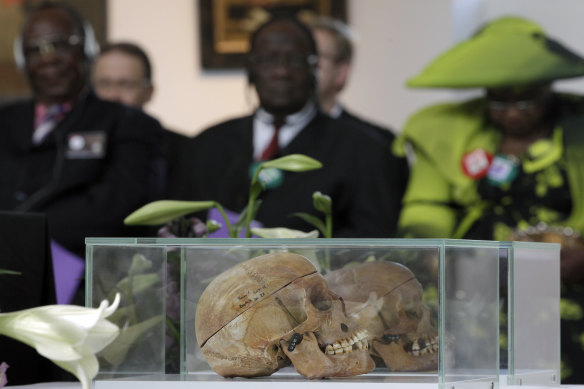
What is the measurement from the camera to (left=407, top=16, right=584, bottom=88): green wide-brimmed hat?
238 cm

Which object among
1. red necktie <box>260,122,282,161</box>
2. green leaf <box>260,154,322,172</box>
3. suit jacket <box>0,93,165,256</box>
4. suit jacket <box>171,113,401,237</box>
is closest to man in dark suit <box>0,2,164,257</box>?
suit jacket <box>0,93,165,256</box>

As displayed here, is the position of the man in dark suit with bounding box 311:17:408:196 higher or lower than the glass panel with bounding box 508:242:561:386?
higher

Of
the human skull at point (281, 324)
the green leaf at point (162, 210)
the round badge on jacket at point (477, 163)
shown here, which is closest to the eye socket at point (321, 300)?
the human skull at point (281, 324)

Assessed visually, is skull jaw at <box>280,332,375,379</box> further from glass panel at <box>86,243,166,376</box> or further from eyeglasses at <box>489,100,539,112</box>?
eyeglasses at <box>489,100,539,112</box>

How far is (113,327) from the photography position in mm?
801

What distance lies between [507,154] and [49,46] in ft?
3.54

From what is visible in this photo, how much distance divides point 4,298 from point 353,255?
0.47m

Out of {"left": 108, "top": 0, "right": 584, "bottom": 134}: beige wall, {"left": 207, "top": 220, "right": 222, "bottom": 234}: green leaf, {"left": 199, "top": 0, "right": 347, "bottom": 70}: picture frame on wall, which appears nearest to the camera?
{"left": 207, "top": 220, "right": 222, "bottom": 234}: green leaf

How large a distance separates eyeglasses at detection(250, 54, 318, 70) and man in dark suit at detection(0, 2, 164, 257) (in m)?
0.38

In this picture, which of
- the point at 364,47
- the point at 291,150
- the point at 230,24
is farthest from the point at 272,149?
the point at 230,24

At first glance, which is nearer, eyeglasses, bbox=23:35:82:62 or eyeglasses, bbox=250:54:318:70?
eyeglasses, bbox=250:54:318:70

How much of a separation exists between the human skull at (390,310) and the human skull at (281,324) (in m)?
0.01

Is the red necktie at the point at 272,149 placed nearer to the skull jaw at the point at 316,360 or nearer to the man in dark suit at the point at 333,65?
the man in dark suit at the point at 333,65

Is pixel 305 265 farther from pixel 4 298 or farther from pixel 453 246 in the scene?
pixel 4 298
